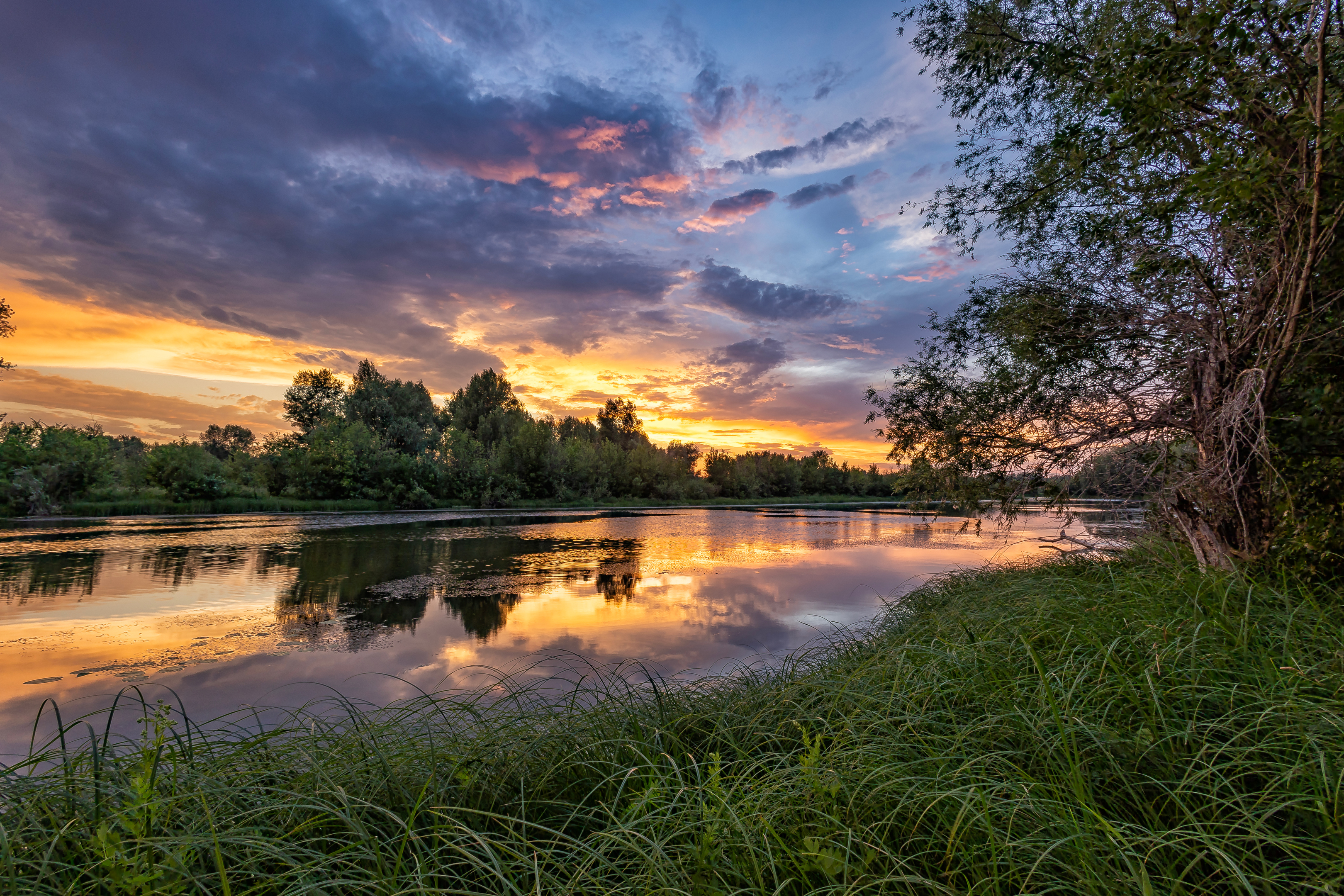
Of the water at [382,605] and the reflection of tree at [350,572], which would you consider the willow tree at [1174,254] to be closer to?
the water at [382,605]

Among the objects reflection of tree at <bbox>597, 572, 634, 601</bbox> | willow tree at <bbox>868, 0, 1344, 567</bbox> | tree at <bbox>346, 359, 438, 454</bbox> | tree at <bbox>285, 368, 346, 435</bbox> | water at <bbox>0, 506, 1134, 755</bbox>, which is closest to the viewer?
willow tree at <bbox>868, 0, 1344, 567</bbox>

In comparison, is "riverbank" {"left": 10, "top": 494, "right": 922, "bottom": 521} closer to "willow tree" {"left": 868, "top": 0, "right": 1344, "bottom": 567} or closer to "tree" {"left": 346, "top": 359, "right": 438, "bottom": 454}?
"willow tree" {"left": 868, "top": 0, "right": 1344, "bottom": 567}

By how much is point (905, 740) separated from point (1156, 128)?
15.5 feet

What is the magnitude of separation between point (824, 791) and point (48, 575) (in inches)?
625

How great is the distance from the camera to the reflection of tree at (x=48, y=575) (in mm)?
9258

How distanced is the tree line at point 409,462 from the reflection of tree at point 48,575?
49.9 ft

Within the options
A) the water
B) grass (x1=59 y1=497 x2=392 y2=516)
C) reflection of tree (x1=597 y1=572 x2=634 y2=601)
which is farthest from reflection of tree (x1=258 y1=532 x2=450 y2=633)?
grass (x1=59 y1=497 x2=392 y2=516)

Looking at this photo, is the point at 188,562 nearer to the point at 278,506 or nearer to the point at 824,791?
the point at 824,791

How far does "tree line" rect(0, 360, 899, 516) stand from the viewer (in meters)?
24.4

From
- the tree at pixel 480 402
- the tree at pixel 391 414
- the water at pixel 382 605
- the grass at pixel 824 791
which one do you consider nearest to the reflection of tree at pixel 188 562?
the water at pixel 382 605

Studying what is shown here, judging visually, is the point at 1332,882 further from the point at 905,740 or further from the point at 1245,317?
the point at 1245,317

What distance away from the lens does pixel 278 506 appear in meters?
30.6

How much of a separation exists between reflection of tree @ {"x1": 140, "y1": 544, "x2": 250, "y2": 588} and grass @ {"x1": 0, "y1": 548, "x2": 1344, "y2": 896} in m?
10.9

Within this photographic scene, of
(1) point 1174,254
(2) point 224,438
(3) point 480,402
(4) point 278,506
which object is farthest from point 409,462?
(2) point 224,438
